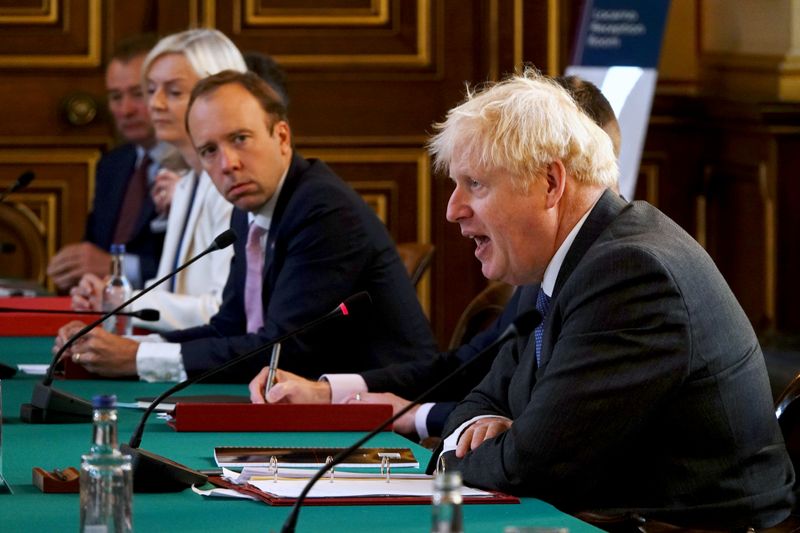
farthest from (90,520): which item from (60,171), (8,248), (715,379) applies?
(60,171)

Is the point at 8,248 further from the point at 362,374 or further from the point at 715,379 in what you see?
the point at 715,379

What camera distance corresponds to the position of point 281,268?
12.5ft

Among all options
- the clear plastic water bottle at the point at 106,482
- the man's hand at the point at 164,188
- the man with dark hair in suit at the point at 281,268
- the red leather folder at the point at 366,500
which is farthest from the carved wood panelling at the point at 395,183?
the clear plastic water bottle at the point at 106,482

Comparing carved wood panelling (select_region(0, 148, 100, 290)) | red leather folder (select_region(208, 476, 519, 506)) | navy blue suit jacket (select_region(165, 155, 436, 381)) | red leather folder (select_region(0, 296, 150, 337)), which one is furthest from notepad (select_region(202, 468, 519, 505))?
carved wood panelling (select_region(0, 148, 100, 290))

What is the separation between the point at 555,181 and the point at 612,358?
369 millimetres

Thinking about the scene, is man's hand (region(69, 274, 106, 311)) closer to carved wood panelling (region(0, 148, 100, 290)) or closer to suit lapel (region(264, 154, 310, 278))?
suit lapel (region(264, 154, 310, 278))

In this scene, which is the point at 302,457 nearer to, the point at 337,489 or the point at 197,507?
the point at 337,489

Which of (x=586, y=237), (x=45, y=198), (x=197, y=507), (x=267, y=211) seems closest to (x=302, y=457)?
(x=197, y=507)

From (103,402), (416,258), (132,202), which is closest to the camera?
(103,402)

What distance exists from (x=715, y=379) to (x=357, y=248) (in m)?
1.57

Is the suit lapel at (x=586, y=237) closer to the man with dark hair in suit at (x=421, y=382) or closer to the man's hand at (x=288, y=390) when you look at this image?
the man with dark hair in suit at (x=421, y=382)

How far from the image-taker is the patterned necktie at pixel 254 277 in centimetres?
393

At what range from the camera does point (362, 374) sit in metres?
3.29

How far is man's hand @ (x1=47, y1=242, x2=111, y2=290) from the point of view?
18.2 feet
